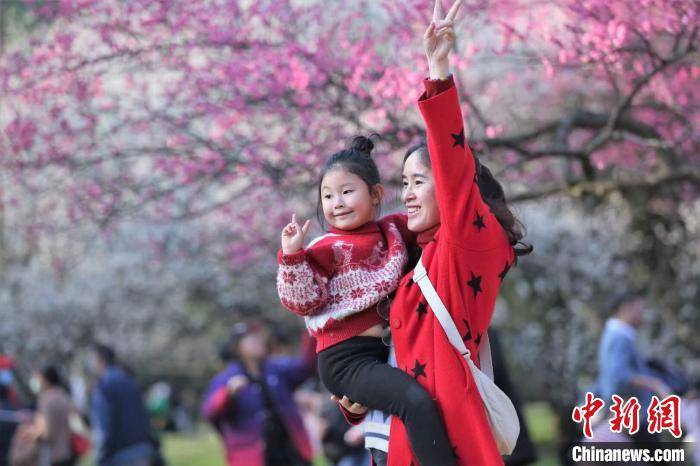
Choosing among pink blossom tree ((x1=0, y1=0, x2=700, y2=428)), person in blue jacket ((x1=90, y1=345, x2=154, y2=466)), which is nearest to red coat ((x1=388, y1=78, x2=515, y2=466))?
pink blossom tree ((x1=0, y1=0, x2=700, y2=428))

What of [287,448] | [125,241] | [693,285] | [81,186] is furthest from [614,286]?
[125,241]

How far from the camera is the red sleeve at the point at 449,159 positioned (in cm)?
290

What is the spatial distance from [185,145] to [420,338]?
3.49m

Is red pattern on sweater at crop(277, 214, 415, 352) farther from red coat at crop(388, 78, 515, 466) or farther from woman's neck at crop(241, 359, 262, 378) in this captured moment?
woman's neck at crop(241, 359, 262, 378)

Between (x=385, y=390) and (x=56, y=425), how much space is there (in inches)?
236

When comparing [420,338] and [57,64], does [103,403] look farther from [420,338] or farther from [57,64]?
[420,338]

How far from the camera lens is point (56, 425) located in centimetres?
838

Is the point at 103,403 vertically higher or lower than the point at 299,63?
lower

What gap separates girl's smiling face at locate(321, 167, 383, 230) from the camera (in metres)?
3.20

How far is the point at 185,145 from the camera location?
20.3 ft

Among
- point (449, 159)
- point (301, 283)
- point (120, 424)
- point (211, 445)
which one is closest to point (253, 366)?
point (120, 424)

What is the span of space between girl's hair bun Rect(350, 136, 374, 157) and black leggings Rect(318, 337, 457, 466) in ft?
2.02

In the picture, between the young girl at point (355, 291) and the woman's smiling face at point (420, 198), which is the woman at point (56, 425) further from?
the woman's smiling face at point (420, 198)

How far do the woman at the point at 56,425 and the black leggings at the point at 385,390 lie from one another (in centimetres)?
574
